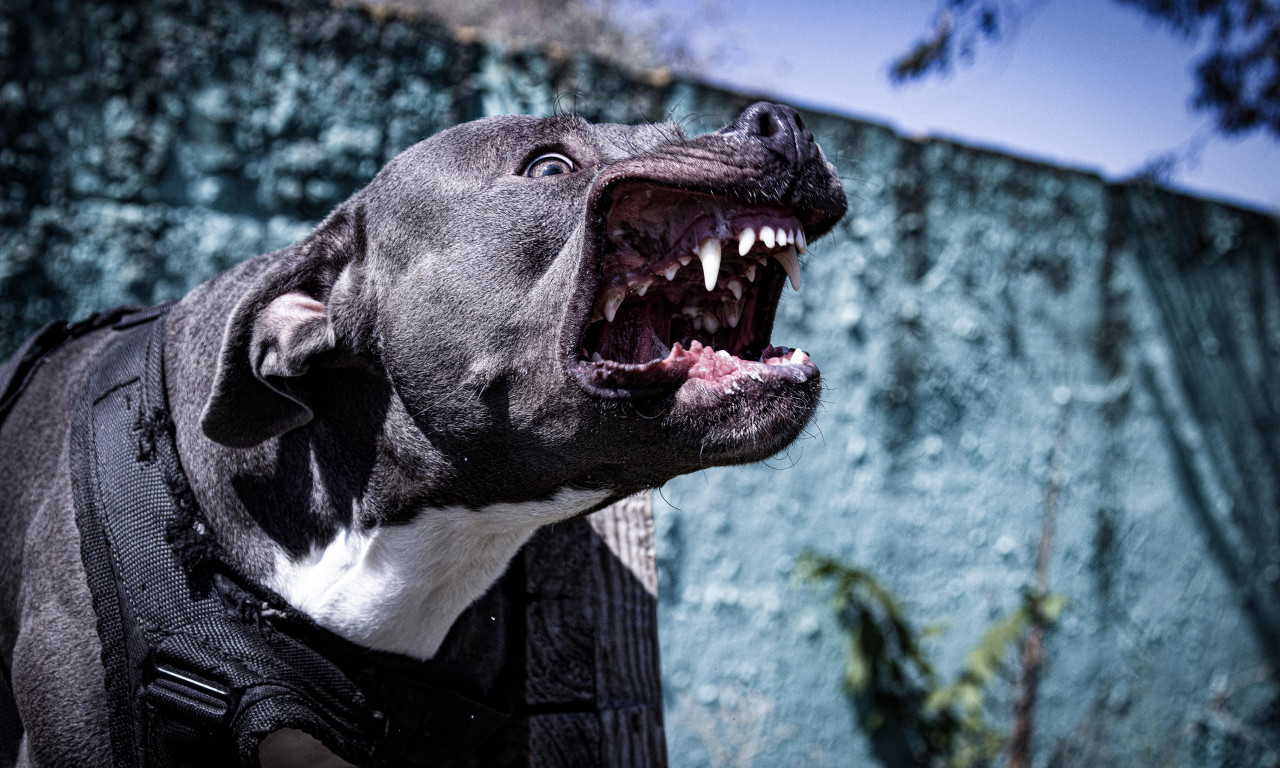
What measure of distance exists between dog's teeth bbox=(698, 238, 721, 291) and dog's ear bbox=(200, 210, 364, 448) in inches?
30.1

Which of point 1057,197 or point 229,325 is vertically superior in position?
point 1057,197

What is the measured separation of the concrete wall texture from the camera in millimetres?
3254

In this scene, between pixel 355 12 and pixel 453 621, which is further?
pixel 355 12

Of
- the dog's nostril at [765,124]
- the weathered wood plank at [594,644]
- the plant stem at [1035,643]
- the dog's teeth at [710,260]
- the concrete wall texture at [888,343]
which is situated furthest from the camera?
the plant stem at [1035,643]

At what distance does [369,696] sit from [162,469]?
1.98ft

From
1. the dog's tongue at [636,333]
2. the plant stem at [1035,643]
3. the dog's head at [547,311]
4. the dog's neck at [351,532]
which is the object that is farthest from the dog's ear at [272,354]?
the plant stem at [1035,643]

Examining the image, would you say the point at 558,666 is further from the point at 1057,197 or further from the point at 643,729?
the point at 1057,197

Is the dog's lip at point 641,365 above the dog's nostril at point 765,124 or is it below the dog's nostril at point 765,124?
below

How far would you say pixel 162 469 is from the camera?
1.92 metres

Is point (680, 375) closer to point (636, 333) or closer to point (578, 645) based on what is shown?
point (636, 333)

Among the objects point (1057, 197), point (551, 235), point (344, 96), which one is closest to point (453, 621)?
point (551, 235)

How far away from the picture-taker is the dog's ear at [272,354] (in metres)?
1.82

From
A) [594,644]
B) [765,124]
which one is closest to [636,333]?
[765,124]

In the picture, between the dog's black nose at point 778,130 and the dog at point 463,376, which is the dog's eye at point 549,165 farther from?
the dog's black nose at point 778,130
